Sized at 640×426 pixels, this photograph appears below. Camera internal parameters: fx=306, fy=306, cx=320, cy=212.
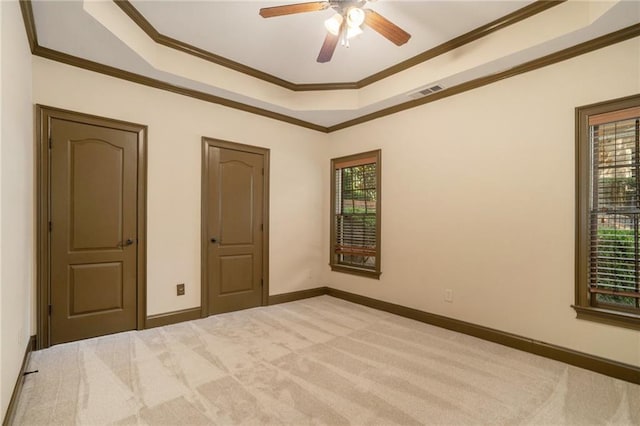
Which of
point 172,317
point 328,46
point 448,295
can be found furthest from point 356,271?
point 328,46

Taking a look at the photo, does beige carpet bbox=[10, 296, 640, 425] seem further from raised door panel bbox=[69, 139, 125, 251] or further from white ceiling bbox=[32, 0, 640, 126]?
white ceiling bbox=[32, 0, 640, 126]

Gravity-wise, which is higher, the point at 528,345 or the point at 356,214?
the point at 356,214

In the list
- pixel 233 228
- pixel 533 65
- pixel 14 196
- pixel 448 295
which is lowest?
pixel 448 295

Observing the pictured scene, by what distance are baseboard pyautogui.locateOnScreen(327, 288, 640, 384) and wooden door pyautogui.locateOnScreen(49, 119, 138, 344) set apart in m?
3.16

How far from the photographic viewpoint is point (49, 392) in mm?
2148

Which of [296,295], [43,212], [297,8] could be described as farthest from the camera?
[296,295]

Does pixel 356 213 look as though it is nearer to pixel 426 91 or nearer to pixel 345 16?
pixel 426 91

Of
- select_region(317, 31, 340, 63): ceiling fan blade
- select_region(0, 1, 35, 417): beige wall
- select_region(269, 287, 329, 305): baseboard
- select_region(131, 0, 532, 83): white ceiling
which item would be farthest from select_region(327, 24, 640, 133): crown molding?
select_region(0, 1, 35, 417): beige wall

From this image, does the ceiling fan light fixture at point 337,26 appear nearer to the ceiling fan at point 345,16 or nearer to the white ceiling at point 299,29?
the ceiling fan at point 345,16

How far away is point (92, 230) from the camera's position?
3102mm

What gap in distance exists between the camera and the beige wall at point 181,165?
3.07m

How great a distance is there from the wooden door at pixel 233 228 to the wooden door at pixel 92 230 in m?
0.82

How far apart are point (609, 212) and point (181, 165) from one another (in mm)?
4209

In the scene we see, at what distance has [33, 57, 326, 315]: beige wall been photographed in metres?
3.07
